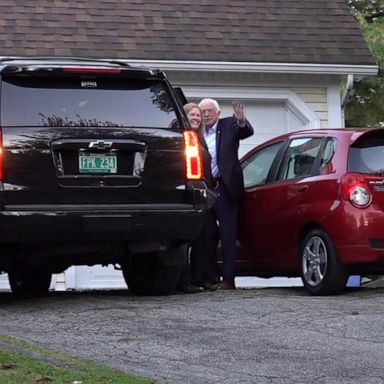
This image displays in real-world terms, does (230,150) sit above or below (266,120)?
below

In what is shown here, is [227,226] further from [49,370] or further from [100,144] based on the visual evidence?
[49,370]

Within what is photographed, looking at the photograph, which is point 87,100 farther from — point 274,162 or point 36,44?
point 36,44

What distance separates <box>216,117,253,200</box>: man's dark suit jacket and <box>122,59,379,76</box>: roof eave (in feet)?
12.3

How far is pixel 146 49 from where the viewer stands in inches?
531

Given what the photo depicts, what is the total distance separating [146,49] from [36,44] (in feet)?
4.62

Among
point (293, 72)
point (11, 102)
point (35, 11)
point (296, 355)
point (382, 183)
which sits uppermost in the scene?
point (35, 11)

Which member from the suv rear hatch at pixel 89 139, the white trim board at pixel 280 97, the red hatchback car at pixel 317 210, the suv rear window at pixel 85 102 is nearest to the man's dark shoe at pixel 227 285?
the red hatchback car at pixel 317 210

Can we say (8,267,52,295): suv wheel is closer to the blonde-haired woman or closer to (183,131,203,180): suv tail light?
the blonde-haired woman

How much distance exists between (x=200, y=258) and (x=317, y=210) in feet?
4.30

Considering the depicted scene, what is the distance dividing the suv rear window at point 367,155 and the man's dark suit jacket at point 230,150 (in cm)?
110

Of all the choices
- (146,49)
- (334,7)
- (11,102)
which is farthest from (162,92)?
(334,7)

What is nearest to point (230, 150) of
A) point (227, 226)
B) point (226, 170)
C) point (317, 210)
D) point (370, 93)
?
point (226, 170)

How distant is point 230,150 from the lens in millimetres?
9648

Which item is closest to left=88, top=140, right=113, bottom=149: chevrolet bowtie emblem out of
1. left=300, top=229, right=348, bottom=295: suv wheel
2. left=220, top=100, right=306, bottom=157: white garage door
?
left=300, top=229, right=348, bottom=295: suv wheel
